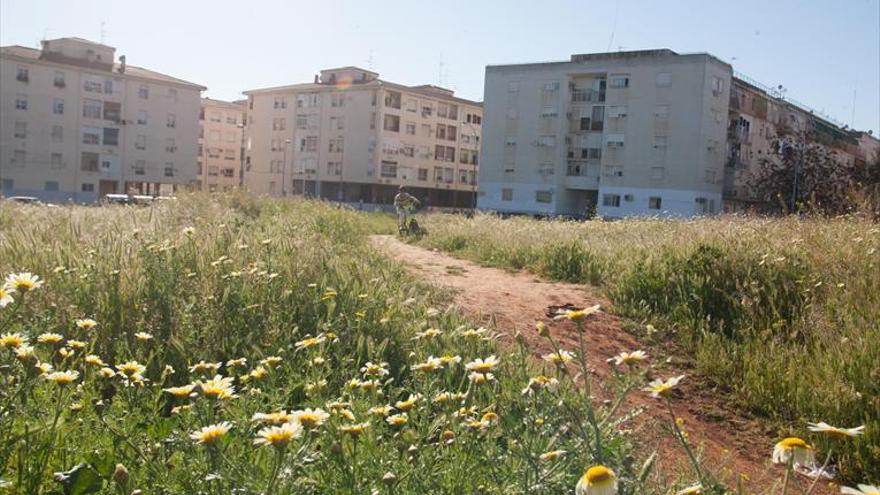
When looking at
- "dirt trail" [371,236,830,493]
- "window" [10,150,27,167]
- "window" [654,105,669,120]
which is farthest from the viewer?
"window" [10,150,27,167]

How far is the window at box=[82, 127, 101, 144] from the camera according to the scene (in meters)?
65.7

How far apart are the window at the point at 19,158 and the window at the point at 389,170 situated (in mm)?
28783

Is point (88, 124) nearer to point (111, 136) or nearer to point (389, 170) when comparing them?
point (111, 136)

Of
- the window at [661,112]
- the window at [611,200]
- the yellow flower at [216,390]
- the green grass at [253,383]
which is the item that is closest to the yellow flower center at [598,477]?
the green grass at [253,383]

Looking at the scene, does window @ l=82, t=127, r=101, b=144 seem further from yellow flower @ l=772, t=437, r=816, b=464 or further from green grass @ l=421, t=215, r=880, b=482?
yellow flower @ l=772, t=437, r=816, b=464

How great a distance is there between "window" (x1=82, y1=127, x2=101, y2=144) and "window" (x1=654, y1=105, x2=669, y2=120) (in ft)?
146

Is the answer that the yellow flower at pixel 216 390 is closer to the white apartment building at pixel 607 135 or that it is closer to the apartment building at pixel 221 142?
the white apartment building at pixel 607 135

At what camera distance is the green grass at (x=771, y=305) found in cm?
595

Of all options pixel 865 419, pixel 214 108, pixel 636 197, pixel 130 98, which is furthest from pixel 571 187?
pixel 865 419

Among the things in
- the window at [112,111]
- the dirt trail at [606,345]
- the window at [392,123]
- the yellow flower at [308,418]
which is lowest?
the dirt trail at [606,345]

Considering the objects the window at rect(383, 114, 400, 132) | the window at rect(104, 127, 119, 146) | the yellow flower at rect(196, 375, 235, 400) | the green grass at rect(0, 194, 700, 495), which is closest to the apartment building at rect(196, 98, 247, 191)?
the window at rect(104, 127, 119, 146)

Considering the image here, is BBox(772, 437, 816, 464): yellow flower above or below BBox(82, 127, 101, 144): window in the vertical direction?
below

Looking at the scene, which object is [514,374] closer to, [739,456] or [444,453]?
[444,453]

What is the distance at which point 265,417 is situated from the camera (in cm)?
228
